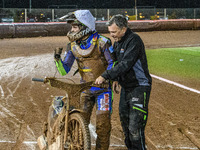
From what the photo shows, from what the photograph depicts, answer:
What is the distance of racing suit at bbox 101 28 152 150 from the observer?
14.6ft

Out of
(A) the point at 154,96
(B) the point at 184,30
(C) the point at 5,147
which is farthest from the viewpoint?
(B) the point at 184,30

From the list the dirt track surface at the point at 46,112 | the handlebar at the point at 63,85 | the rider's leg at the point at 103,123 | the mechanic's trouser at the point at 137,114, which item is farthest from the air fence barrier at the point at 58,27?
the handlebar at the point at 63,85

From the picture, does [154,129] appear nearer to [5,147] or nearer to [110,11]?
[5,147]

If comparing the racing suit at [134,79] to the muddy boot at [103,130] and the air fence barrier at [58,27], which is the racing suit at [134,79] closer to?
the muddy boot at [103,130]

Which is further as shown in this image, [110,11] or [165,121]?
[110,11]

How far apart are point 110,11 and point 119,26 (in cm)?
3346

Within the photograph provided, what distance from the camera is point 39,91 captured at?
9.50 m

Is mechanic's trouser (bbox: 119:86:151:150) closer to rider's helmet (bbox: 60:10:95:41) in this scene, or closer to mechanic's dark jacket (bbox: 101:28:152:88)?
mechanic's dark jacket (bbox: 101:28:152:88)

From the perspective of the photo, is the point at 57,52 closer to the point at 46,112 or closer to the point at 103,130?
the point at 103,130

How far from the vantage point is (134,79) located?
459 centimetres

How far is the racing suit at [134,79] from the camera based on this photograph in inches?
175
